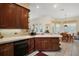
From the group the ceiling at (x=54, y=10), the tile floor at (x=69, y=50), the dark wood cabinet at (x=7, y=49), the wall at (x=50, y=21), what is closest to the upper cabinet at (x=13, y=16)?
the ceiling at (x=54, y=10)

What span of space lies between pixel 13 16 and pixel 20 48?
0.80m

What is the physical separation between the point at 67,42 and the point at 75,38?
0.21 meters

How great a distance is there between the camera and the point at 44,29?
310 centimetres

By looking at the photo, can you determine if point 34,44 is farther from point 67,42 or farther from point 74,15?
point 74,15

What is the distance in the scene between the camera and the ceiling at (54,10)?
2988 millimetres

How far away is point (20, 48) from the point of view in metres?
3.33

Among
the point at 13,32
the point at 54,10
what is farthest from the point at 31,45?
the point at 54,10

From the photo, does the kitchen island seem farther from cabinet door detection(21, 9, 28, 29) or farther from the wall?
cabinet door detection(21, 9, 28, 29)

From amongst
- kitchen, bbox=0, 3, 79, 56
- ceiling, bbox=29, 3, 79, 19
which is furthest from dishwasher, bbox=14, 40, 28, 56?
ceiling, bbox=29, 3, 79, 19

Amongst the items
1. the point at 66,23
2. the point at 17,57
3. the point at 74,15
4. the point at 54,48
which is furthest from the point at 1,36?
the point at 74,15

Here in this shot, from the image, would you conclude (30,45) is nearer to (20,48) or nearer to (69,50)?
(20,48)

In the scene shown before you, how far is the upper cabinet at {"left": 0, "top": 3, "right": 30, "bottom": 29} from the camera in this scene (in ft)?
10.3

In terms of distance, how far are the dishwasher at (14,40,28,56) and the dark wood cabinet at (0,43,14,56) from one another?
0.12 meters

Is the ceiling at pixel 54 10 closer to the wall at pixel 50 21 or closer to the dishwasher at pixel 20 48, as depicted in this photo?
the wall at pixel 50 21
